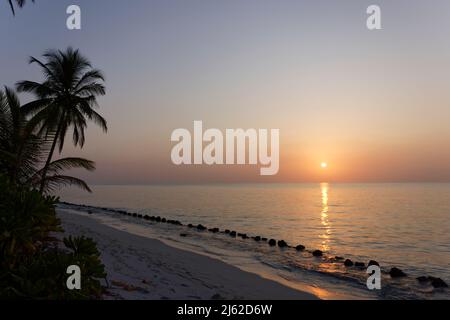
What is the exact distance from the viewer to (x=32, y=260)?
25.3ft

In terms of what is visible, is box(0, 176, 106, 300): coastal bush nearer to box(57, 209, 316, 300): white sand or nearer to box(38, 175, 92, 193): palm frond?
box(57, 209, 316, 300): white sand

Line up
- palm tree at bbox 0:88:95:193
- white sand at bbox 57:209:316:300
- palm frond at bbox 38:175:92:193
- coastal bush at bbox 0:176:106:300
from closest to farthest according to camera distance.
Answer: coastal bush at bbox 0:176:106:300, white sand at bbox 57:209:316:300, palm tree at bbox 0:88:95:193, palm frond at bbox 38:175:92:193

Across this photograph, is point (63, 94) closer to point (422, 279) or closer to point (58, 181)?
point (58, 181)

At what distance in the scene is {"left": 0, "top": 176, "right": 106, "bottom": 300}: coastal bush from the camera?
6.75 m

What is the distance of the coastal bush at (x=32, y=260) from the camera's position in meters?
6.75

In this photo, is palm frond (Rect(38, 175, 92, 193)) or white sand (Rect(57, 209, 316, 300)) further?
palm frond (Rect(38, 175, 92, 193))

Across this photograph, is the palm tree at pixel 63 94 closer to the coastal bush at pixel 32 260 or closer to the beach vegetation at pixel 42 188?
the beach vegetation at pixel 42 188

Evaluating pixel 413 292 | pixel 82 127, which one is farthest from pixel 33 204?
pixel 82 127

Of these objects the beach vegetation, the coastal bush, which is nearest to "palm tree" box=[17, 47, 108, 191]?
the beach vegetation
